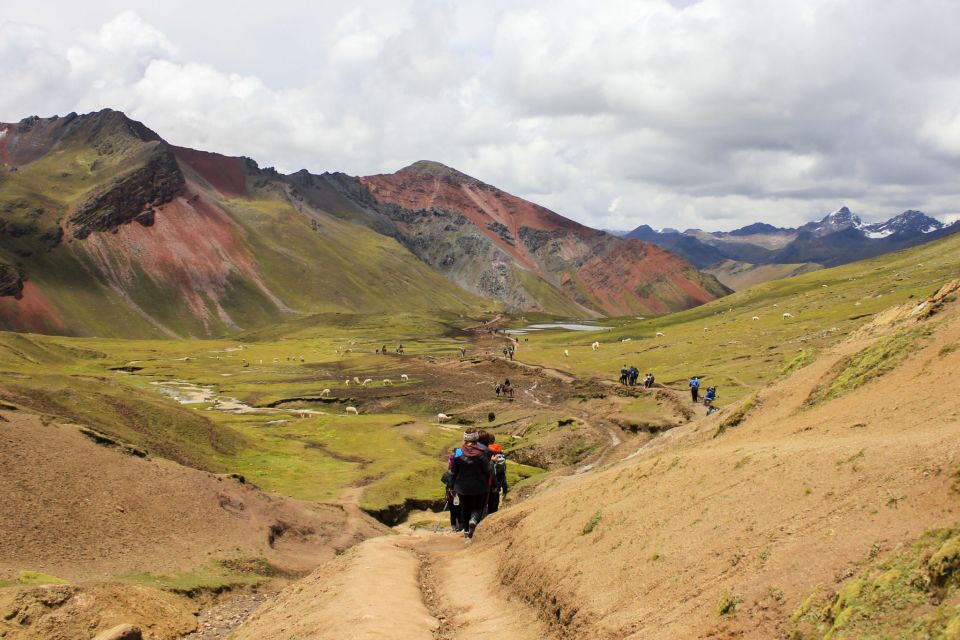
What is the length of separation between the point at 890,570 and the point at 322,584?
14947 mm

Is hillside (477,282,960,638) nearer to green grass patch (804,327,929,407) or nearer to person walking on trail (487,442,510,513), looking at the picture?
green grass patch (804,327,929,407)

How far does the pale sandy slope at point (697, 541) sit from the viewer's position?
37.8 feet

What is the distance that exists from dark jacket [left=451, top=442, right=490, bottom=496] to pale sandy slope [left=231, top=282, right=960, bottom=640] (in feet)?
4.95

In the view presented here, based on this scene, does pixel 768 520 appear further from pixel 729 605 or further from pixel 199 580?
pixel 199 580

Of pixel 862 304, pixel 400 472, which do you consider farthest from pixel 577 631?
pixel 862 304

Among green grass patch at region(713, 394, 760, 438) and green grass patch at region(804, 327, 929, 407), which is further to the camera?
green grass patch at region(713, 394, 760, 438)

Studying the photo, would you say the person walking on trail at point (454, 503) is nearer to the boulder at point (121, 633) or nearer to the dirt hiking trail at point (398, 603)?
the dirt hiking trail at point (398, 603)

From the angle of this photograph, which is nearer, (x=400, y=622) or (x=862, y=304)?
(x=400, y=622)

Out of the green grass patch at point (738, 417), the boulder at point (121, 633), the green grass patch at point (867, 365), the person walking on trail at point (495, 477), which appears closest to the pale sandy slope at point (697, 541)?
the green grass patch at point (867, 365)

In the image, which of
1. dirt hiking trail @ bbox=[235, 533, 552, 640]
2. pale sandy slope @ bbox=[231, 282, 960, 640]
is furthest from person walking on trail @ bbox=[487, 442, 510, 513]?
dirt hiking trail @ bbox=[235, 533, 552, 640]

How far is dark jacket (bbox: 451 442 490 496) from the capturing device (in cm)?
2402

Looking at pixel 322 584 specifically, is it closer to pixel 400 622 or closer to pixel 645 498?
pixel 400 622

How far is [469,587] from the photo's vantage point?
758 inches

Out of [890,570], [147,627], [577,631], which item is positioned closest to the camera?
[890,570]
